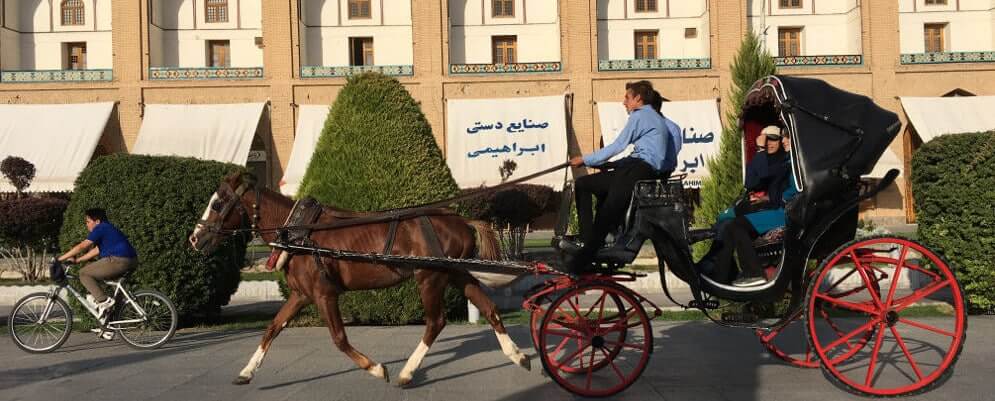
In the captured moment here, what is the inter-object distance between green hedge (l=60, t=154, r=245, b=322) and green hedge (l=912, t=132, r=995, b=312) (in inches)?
309

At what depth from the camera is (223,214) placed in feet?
18.6

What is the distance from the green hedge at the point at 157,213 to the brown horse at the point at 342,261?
7.64 feet

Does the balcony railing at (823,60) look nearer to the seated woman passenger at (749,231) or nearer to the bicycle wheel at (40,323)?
the seated woman passenger at (749,231)

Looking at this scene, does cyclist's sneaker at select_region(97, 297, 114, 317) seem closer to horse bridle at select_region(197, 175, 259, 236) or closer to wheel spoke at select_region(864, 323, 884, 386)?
horse bridle at select_region(197, 175, 259, 236)

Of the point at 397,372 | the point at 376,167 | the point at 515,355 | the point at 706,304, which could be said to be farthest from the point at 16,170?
the point at 706,304

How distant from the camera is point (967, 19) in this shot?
2919 cm

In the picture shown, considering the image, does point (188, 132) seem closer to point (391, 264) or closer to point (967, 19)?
point (391, 264)

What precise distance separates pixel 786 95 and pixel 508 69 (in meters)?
23.3

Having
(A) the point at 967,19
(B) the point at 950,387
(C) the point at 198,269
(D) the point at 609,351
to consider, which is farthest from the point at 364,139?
(A) the point at 967,19

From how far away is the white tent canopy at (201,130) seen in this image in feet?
86.2

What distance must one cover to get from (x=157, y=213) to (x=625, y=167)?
546 centimetres

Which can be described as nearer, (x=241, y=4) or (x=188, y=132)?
(x=188, y=132)

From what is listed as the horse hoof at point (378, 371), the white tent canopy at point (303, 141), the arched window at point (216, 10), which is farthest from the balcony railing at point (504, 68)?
the horse hoof at point (378, 371)

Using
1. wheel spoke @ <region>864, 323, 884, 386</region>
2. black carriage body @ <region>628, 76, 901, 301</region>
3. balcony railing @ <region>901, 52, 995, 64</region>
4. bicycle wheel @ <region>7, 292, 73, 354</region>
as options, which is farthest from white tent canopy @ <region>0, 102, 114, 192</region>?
balcony railing @ <region>901, 52, 995, 64</region>
